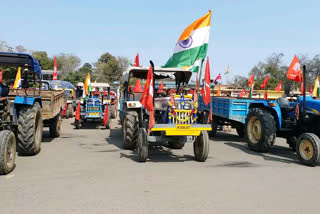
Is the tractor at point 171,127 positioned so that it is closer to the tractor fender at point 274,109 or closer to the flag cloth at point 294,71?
the tractor fender at point 274,109

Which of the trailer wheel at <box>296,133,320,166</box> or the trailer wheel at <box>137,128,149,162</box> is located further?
the trailer wheel at <box>137,128,149,162</box>

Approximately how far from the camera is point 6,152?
17.4ft

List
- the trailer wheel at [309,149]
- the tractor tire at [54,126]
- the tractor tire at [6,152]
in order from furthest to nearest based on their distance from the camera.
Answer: the tractor tire at [54,126] < the trailer wheel at [309,149] < the tractor tire at [6,152]

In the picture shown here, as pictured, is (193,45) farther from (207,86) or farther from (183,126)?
(183,126)

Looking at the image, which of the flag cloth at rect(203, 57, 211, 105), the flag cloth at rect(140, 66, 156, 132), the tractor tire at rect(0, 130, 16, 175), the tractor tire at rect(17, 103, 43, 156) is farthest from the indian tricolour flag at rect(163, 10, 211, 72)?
the tractor tire at rect(0, 130, 16, 175)

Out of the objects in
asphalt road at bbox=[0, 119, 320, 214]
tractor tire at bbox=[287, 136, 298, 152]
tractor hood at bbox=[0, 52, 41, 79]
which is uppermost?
tractor hood at bbox=[0, 52, 41, 79]

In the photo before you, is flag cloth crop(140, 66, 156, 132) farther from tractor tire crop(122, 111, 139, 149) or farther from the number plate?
tractor tire crop(122, 111, 139, 149)

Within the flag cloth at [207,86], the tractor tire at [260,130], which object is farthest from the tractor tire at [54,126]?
the tractor tire at [260,130]

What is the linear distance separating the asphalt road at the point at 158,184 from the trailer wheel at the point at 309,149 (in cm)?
18

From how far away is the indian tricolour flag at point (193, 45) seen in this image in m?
8.53

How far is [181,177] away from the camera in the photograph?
552cm

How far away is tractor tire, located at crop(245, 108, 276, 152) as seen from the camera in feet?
25.6

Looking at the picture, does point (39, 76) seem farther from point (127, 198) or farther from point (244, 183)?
point (244, 183)

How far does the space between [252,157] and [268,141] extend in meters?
0.62
